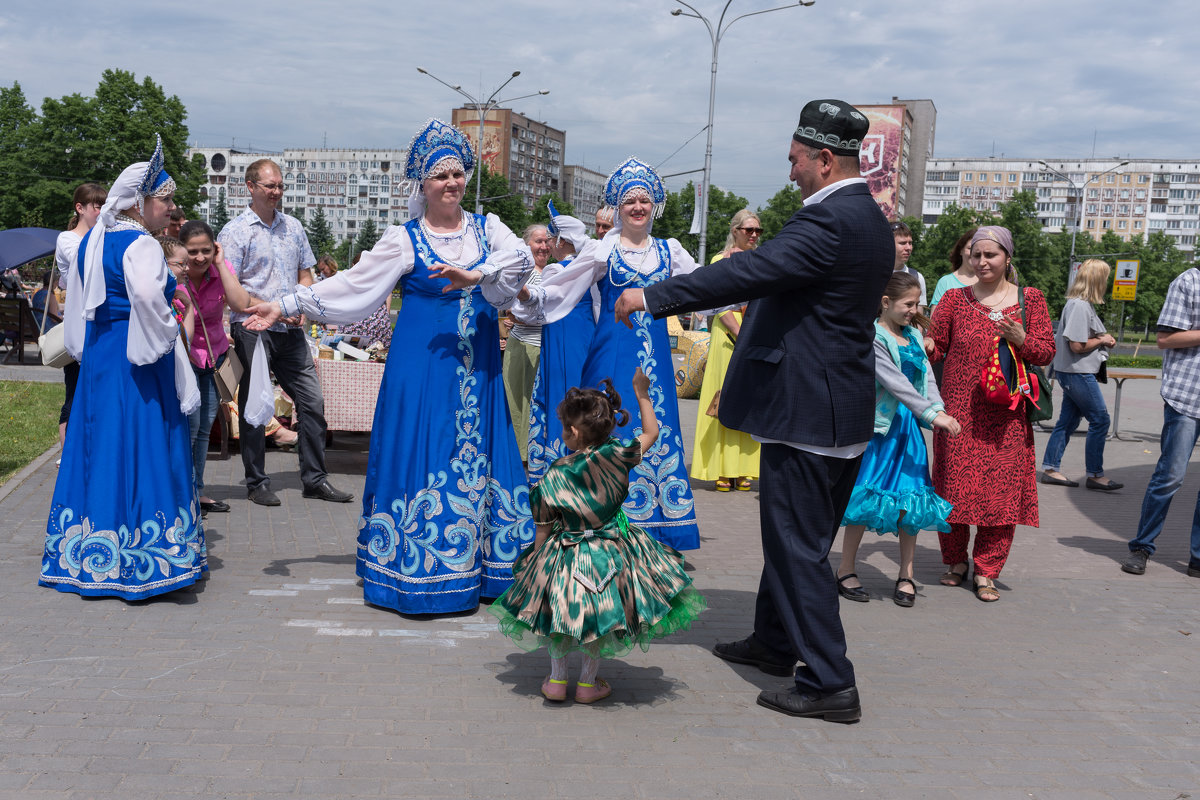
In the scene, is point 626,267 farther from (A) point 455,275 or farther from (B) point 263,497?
(B) point 263,497

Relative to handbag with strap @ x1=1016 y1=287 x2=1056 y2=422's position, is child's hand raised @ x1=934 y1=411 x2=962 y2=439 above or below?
below

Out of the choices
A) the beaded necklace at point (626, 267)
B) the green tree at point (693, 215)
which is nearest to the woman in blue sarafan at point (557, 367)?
the beaded necklace at point (626, 267)

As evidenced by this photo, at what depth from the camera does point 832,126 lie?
13.5 feet

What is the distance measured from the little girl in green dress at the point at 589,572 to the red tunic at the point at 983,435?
2.68 metres

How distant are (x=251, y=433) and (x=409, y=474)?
3.09 metres

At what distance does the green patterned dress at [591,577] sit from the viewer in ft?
13.0

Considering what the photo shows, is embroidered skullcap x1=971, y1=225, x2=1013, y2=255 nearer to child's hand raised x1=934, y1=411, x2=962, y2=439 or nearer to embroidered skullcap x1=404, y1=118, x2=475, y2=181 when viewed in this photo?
child's hand raised x1=934, y1=411, x2=962, y2=439

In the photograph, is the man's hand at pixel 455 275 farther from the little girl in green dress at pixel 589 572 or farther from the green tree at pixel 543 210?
the green tree at pixel 543 210

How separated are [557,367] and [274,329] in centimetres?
218

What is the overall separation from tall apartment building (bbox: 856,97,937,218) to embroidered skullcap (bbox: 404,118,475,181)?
61.2 m

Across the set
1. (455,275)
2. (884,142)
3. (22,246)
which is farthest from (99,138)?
(884,142)

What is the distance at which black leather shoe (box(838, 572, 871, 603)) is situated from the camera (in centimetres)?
599

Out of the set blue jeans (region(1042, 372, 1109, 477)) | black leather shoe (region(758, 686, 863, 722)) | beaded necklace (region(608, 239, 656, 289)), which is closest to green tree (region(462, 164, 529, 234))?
blue jeans (region(1042, 372, 1109, 477))

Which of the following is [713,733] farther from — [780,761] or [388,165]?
[388,165]
